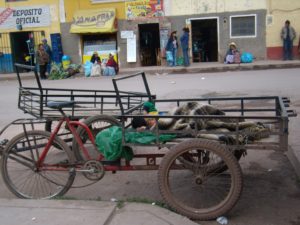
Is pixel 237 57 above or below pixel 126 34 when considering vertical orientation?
below

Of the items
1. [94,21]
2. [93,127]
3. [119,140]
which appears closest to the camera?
[119,140]

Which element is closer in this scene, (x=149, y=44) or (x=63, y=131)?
(x=63, y=131)

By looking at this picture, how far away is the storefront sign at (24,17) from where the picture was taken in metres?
24.1

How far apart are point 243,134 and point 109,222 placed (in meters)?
1.44

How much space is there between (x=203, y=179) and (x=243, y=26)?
1883 cm

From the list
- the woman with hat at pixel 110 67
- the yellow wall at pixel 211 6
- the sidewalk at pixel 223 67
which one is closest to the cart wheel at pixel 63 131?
the sidewalk at pixel 223 67

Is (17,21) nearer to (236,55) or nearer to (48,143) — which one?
(236,55)

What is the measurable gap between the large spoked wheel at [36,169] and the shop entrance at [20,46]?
20111 millimetres

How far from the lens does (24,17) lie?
962 inches

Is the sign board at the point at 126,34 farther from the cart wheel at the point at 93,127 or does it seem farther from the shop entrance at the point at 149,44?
the cart wheel at the point at 93,127

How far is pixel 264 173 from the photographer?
5500 mm

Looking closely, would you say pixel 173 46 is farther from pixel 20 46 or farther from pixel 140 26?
pixel 20 46

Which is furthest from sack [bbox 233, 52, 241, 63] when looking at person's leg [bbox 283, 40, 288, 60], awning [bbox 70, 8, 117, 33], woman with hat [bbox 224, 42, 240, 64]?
awning [bbox 70, 8, 117, 33]

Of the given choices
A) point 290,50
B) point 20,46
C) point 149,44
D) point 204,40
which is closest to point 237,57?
point 290,50
